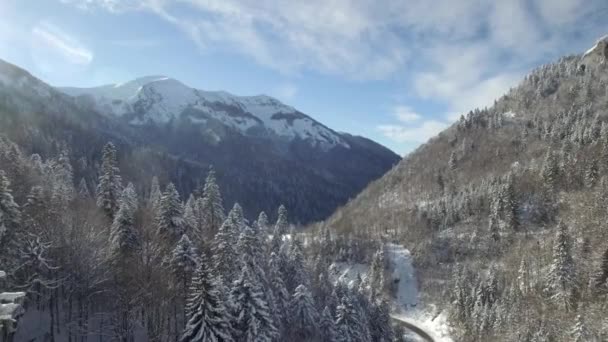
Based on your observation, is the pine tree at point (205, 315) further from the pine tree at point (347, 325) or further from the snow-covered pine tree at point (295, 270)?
the snow-covered pine tree at point (295, 270)

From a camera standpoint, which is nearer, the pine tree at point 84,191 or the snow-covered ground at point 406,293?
the pine tree at point 84,191

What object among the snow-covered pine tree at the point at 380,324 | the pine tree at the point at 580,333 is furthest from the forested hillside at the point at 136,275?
the pine tree at the point at 580,333

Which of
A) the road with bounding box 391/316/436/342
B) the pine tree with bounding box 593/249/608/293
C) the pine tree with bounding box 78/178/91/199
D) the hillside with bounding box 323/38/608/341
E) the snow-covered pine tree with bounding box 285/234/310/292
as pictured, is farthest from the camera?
the road with bounding box 391/316/436/342

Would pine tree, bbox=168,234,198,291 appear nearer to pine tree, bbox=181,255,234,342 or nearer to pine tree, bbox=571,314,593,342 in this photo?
pine tree, bbox=181,255,234,342

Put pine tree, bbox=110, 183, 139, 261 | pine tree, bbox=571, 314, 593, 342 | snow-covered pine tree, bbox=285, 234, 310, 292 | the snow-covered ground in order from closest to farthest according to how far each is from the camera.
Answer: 1. pine tree, bbox=110, 183, 139, 261
2. snow-covered pine tree, bbox=285, 234, 310, 292
3. pine tree, bbox=571, 314, 593, 342
4. the snow-covered ground

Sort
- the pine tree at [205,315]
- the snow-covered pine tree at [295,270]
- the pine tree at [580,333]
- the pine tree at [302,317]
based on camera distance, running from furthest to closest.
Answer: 1. the pine tree at [580,333]
2. the snow-covered pine tree at [295,270]
3. the pine tree at [302,317]
4. the pine tree at [205,315]

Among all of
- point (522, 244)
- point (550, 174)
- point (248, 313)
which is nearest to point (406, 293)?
point (522, 244)

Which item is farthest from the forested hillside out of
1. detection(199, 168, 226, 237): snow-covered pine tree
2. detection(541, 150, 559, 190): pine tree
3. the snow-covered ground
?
detection(541, 150, 559, 190): pine tree
